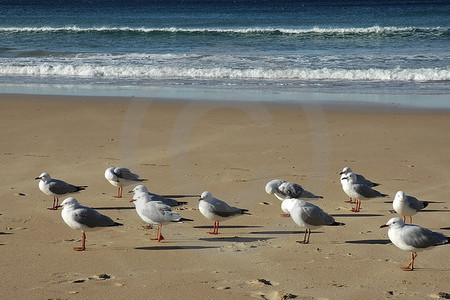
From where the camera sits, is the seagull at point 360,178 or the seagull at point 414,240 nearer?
the seagull at point 414,240

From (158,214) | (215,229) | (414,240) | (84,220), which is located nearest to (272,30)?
(215,229)

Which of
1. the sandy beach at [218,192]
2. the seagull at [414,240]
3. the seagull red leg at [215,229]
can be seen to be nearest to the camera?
the sandy beach at [218,192]

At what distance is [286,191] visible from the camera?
8.37 m

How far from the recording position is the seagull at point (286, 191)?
27.4ft

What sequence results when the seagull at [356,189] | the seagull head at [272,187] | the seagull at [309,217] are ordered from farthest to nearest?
1. the seagull head at [272,187]
2. the seagull at [356,189]
3. the seagull at [309,217]

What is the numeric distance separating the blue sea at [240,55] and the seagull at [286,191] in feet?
25.9

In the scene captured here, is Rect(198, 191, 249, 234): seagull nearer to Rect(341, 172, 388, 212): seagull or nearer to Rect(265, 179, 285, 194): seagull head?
Rect(265, 179, 285, 194): seagull head

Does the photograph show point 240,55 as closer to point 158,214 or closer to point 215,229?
point 215,229

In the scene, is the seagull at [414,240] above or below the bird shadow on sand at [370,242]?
above

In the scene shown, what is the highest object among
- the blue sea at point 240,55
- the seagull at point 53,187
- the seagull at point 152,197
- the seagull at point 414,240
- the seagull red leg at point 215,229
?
the blue sea at point 240,55

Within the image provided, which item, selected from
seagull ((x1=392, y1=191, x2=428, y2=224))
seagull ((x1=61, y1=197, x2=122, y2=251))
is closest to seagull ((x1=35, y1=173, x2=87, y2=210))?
seagull ((x1=61, y1=197, x2=122, y2=251))

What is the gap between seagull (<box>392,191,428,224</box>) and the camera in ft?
25.0

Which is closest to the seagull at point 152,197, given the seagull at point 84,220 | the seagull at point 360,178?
the seagull at point 84,220

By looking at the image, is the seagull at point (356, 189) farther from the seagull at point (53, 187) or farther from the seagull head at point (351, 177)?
the seagull at point (53, 187)
